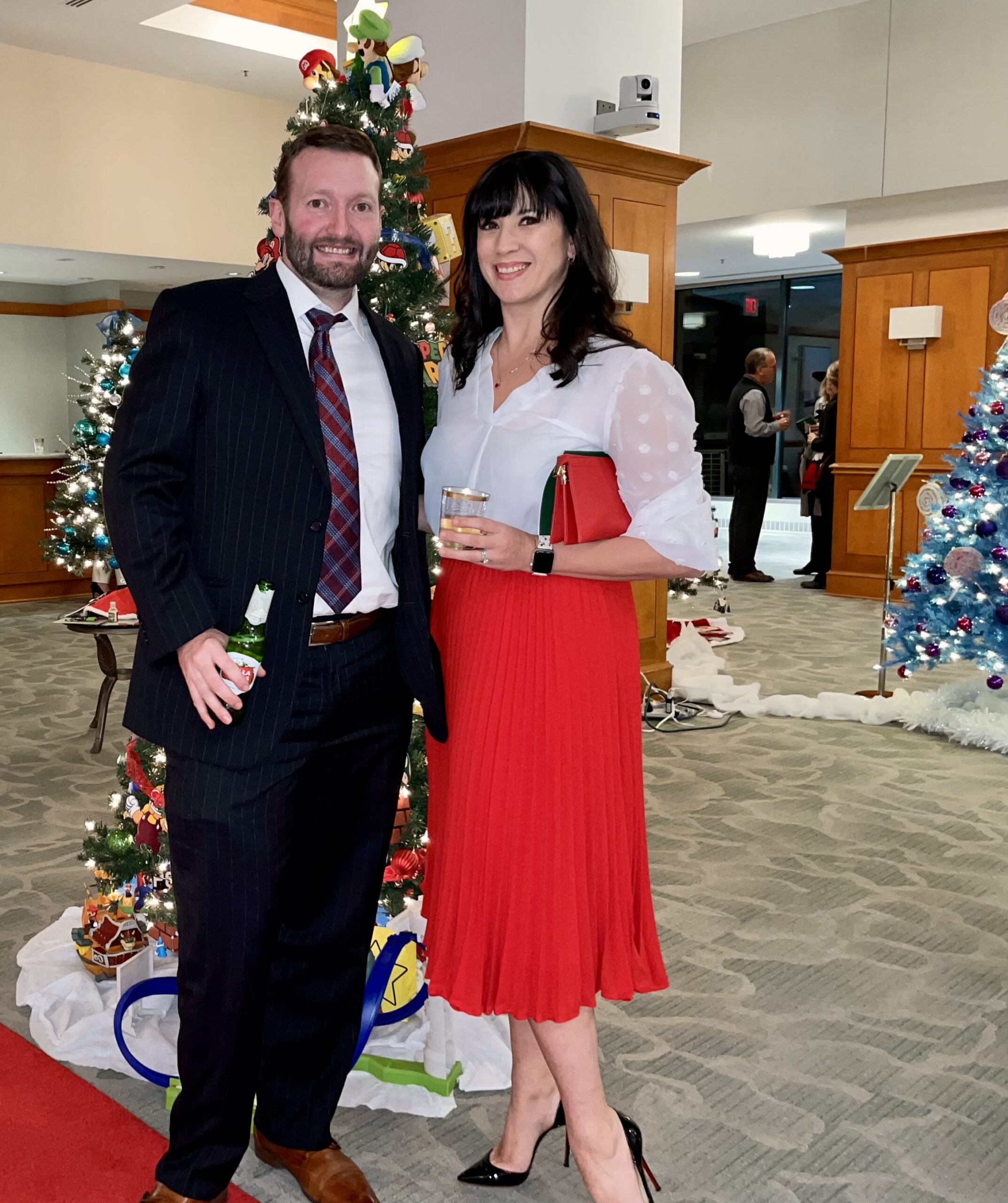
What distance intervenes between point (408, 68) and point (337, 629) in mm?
1748

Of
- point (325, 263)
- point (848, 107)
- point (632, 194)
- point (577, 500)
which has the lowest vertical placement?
point (577, 500)

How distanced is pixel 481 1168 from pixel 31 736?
4174 mm

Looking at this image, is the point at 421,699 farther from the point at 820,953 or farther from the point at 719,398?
the point at 719,398

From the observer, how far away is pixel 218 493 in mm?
1954

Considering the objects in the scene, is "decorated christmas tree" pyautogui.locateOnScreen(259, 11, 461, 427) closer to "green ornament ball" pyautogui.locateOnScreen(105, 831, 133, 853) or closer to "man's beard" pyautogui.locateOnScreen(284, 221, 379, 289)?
"man's beard" pyautogui.locateOnScreen(284, 221, 379, 289)

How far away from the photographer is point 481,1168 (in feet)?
7.81

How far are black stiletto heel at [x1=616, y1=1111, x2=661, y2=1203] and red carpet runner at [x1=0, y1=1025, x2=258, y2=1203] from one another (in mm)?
755

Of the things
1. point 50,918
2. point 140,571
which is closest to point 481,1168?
point 140,571

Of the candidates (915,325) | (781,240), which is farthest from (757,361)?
(915,325)

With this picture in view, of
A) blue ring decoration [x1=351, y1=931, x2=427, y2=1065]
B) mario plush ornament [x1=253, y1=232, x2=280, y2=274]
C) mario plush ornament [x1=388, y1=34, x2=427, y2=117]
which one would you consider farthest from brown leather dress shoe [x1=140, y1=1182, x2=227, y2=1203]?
mario plush ornament [x1=388, y1=34, x2=427, y2=117]

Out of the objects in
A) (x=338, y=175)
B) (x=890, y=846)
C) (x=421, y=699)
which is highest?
(x=338, y=175)

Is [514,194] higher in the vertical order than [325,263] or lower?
higher

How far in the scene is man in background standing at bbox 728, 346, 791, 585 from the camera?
11.7 metres

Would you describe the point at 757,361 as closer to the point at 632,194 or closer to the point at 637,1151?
the point at 632,194
